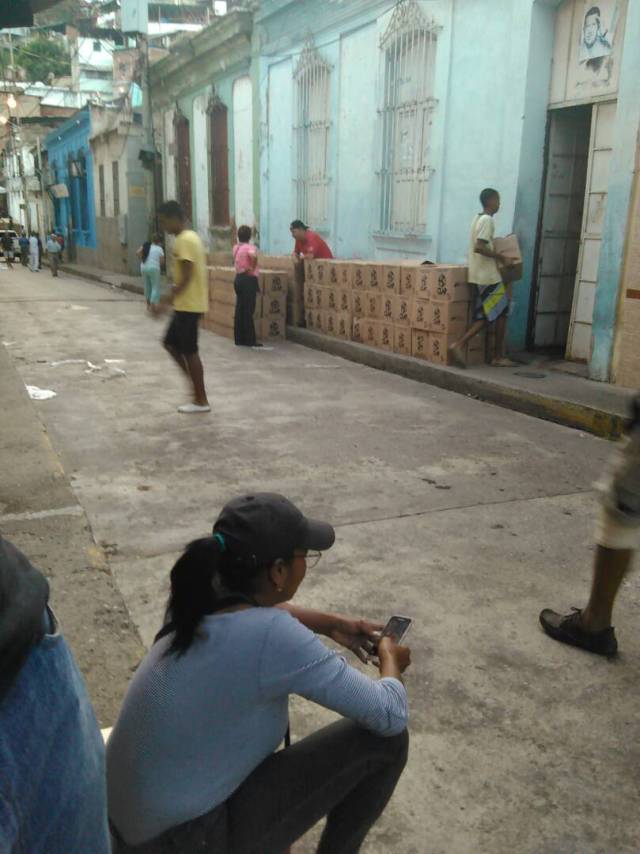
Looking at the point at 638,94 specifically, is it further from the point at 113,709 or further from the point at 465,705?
the point at 113,709

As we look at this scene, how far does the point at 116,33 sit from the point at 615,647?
91.8 feet

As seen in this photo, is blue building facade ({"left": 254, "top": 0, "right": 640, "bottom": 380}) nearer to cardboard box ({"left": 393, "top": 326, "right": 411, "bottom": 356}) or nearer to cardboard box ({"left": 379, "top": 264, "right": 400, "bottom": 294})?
cardboard box ({"left": 379, "top": 264, "right": 400, "bottom": 294})

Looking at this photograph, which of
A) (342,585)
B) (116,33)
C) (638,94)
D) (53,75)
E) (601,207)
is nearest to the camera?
(342,585)

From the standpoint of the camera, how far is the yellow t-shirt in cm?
623

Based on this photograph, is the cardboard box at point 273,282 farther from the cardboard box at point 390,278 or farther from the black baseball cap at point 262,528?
the black baseball cap at point 262,528

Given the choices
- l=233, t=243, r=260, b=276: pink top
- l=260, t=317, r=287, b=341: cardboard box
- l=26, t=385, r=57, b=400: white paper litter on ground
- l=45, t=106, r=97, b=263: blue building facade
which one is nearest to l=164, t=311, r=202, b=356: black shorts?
l=26, t=385, r=57, b=400: white paper litter on ground

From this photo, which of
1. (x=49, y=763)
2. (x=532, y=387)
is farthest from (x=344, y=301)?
(x=49, y=763)

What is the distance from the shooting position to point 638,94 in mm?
6559

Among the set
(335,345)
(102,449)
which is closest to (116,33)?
(335,345)

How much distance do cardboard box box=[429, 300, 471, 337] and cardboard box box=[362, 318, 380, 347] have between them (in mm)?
1141

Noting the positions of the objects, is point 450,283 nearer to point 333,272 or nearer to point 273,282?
point 333,272

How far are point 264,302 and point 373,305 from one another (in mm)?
2059

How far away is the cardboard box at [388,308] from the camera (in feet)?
29.3

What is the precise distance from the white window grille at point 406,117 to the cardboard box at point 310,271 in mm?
1061
